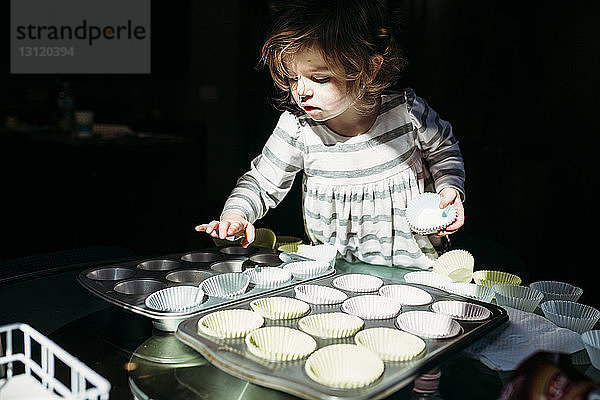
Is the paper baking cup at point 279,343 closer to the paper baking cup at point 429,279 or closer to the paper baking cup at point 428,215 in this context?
the paper baking cup at point 429,279

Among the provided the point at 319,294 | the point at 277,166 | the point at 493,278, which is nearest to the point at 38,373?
the point at 319,294

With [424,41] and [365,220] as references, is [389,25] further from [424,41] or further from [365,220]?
[424,41]

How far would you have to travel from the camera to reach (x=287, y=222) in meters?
4.04

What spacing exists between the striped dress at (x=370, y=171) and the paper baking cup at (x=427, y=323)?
0.64 meters

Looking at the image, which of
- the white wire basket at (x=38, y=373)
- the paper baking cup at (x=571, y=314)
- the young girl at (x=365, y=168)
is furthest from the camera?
the young girl at (x=365, y=168)

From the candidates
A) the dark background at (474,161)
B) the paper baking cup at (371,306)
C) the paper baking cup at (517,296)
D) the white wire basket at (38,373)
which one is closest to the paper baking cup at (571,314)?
the paper baking cup at (517,296)

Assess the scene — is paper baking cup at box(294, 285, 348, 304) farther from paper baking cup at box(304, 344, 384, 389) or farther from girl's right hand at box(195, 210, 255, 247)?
girl's right hand at box(195, 210, 255, 247)

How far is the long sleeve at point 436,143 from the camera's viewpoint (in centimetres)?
159

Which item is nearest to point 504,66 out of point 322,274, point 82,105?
point 322,274

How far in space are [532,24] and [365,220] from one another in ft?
9.35

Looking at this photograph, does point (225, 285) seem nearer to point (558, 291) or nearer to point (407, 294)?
point (407, 294)

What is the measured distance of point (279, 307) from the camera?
1.02 meters

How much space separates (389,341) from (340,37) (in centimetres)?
73

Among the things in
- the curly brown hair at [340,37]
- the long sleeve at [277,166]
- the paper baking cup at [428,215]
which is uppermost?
the curly brown hair at [340,37]
